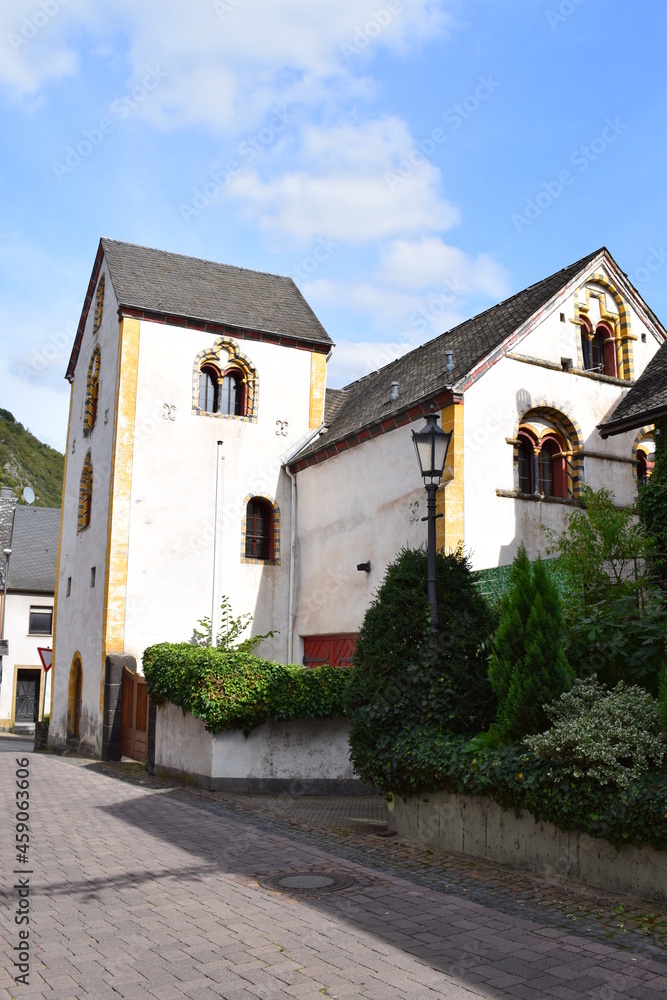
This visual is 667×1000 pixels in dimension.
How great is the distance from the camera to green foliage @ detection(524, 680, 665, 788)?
7039mm

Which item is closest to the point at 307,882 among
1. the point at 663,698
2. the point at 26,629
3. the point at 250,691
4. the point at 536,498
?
the point at 663,698

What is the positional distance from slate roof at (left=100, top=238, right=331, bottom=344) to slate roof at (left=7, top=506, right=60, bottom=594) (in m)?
18.9

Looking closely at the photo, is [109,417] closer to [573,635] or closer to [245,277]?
[245,277]

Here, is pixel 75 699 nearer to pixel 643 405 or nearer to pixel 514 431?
pixel 514 431

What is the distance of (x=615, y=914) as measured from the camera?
6.53 meters

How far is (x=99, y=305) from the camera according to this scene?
2422 cm

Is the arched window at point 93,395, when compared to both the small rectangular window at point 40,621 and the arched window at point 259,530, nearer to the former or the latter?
the arched window at point 259,530

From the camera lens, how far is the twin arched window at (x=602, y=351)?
1838cm

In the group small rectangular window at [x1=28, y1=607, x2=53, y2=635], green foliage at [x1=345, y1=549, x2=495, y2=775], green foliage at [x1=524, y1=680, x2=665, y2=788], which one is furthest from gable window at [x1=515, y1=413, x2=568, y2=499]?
small rectangular window at [x1=28, y1=607, x2=53, y2=635]

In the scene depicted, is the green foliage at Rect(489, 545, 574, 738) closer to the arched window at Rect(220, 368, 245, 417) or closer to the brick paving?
the brick paving

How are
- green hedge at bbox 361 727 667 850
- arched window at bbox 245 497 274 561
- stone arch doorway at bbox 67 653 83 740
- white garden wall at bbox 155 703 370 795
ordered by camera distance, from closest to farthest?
green hedge at bbox 361 727 667 850 < white garden wall at bbox 155 703 370 795 < arched window at bbox 245 497 274 561 < stone arch doorway at bbox 67 653 83 740

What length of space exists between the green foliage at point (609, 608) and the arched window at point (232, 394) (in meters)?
11.9

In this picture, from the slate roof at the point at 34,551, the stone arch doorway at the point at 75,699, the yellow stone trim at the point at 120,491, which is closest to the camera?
the yellow stone trim at the point at 120,491

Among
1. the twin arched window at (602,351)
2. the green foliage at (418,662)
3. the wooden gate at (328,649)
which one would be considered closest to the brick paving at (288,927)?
the green foliage at (418,662)
